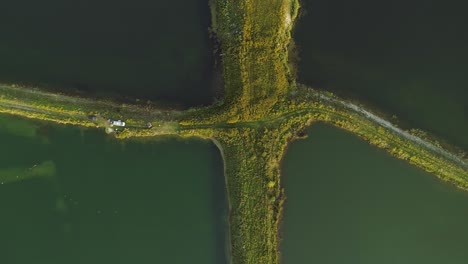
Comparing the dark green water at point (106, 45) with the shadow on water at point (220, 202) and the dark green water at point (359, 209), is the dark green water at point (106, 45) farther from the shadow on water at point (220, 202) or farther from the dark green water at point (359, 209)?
the dark green water at point (359, 209)

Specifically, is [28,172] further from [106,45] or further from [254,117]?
[254,117]

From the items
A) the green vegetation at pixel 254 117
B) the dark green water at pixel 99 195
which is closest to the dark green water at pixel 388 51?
the green vegetation at pixel 254 117

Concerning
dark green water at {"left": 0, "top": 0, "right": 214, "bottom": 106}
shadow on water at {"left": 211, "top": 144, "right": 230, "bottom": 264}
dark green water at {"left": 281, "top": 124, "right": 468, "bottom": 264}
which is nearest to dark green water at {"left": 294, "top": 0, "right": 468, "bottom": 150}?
dark green water at {"left": 281, "top": 124, "right": 468, "bottom": 264}

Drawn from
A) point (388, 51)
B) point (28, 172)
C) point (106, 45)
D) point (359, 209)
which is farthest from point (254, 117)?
point (28, 172)

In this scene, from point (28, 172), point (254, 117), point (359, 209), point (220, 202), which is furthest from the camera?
point (220, 202)

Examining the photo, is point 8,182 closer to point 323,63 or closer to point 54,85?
point 54,85

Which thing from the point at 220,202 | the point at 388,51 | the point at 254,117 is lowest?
the point at 220,202
